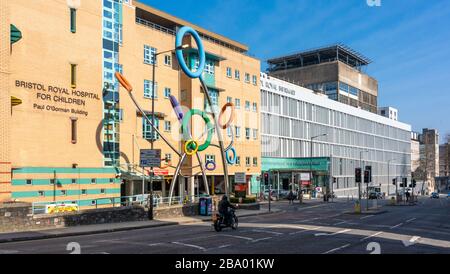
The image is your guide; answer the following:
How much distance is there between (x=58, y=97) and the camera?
38875mm

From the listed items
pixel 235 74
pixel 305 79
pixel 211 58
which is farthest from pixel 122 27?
pixel 305 79

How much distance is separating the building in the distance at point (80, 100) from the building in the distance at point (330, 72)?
221ft

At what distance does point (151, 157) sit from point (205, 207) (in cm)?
788

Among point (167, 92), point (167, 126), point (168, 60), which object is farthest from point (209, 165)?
point (168, 60)

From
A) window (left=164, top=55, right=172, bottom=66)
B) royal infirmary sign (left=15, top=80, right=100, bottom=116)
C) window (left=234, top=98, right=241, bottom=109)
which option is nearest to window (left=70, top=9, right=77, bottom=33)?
royal infirmary sign (left=15, top=80, right=100, bottom=116)

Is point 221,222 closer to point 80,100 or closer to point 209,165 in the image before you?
point 80,100

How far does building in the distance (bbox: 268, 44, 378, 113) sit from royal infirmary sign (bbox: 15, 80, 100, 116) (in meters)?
80.5

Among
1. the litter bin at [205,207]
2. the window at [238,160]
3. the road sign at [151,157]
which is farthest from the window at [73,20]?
the window at [238,160]

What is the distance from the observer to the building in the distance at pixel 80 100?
3578cm

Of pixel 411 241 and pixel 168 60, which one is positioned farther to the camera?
pixel 168 60

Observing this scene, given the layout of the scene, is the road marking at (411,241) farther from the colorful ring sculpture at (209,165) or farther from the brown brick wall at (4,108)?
the colorful ring sculpture at (209,165)
